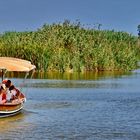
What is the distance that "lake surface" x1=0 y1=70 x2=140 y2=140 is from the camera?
26.0 m

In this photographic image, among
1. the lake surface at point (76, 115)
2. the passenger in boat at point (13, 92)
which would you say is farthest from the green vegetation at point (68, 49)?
the passenger in boat at point (13, 92)

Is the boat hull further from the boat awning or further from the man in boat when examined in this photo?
the boat awning

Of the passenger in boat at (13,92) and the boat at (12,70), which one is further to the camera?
the passenger in boat at (13,92)

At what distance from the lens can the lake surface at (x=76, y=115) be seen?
2595 cm

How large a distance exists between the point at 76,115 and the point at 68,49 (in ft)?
174

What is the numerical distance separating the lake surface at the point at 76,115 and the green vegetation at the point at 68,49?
25277 millimetres

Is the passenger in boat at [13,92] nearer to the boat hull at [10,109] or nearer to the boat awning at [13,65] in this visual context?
the boat hull at [10,109]

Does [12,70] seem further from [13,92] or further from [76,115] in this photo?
[76,115]

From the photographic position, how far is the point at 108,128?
90.4 ft

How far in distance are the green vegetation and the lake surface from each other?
2528cm

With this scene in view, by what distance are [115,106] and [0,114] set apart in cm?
976

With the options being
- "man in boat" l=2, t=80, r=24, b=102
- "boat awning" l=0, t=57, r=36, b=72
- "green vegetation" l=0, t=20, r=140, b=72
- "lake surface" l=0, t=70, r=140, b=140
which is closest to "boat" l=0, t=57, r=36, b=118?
"boat awning" l=0, t=57, r=36, b=72

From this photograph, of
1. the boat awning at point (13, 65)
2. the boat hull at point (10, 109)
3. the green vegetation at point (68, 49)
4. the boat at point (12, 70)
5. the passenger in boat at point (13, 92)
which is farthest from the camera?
the green vegetation at point (68, 49)

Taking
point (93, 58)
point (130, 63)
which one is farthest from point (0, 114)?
point (130, 63)
